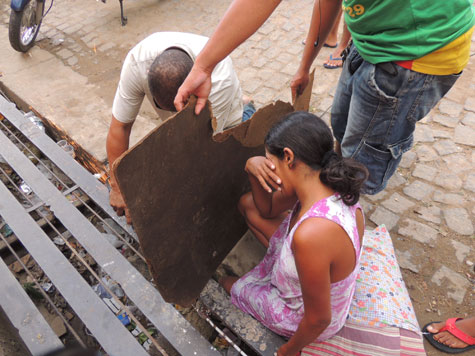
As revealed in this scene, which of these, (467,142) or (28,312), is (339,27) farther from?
(28,312)

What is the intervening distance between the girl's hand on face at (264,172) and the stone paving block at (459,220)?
1.68m

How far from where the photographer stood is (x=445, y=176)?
2.83 metres

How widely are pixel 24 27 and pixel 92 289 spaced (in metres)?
3.95

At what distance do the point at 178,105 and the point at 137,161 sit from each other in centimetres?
34

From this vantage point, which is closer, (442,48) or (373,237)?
(442,48)

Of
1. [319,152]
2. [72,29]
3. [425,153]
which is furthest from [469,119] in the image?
[72,29]

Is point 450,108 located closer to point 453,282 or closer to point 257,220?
point 453,282

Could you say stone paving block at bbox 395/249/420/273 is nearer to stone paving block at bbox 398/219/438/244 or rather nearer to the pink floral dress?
stone paving block at bbox 398/219/438/244

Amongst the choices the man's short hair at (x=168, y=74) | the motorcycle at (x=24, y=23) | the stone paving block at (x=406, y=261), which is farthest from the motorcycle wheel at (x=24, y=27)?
the stone paving block at (x=406, y=261)

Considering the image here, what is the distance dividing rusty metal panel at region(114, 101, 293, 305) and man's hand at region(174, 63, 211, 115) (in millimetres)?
49

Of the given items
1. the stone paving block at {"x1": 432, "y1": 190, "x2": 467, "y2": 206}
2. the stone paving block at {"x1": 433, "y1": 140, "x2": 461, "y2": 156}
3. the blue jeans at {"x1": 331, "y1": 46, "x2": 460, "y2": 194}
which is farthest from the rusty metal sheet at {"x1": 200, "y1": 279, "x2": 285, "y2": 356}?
the stone paving block at {"x1": 433, "y1": 140, "x2": 461, "y2": 156}

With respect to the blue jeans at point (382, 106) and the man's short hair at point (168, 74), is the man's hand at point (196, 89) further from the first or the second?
the blue jeans at point (382, 106)

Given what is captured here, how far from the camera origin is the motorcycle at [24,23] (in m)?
4.12

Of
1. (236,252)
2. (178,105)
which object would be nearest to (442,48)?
(178,105)
